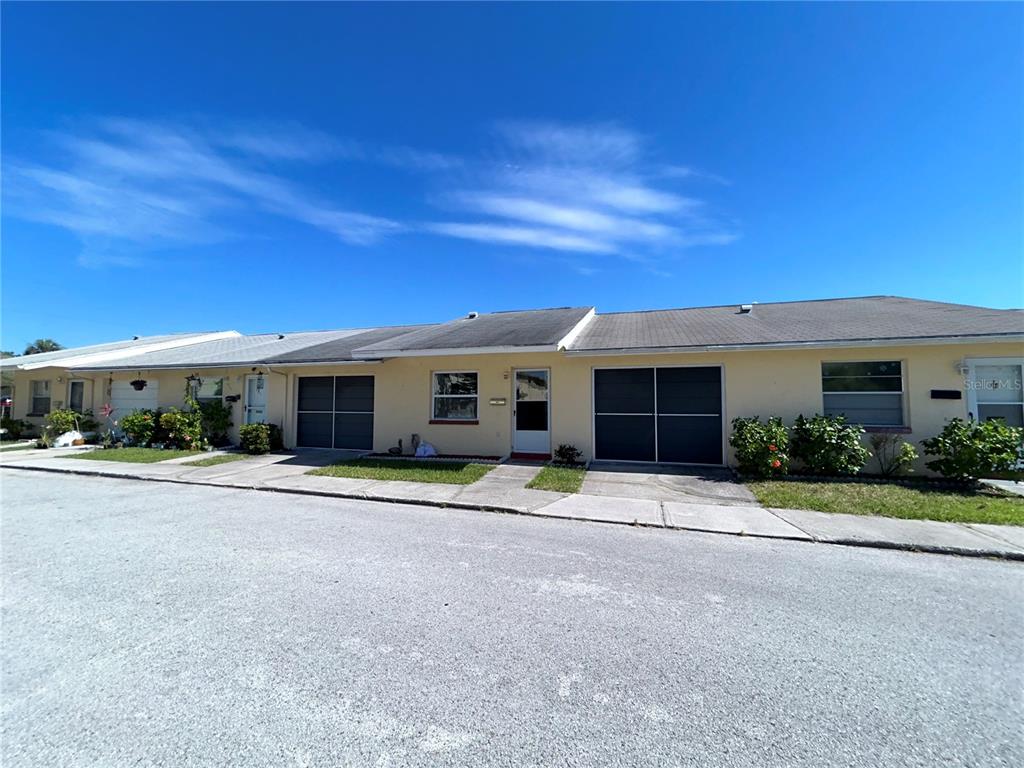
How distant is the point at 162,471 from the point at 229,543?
7.02m

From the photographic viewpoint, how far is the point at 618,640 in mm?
3197

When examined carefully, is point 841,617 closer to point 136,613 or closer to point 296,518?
point 136,613

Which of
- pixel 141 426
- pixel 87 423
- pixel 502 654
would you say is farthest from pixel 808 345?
pixel 87 423

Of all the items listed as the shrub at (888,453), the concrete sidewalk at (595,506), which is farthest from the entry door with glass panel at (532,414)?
the shrub at (888,453)

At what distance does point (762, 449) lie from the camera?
8.88 m

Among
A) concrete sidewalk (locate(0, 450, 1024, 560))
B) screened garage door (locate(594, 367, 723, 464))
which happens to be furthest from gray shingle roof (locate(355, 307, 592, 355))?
concrete sidewalk (locate(0, 450, 1024, 560))

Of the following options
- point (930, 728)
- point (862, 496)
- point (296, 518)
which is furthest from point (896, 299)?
point (296, 518)

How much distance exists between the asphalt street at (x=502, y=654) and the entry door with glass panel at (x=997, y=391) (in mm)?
5747

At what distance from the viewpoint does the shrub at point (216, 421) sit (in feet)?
47.6

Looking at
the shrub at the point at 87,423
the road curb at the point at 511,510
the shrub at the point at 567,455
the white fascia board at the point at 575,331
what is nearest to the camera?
the road curb at the point at 511,510

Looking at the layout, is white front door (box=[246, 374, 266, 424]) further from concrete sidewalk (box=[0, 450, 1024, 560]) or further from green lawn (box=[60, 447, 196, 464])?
concrete sidewalk (box=[0, 450, 1024, 560])

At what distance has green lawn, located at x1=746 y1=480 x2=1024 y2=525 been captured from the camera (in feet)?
21.3

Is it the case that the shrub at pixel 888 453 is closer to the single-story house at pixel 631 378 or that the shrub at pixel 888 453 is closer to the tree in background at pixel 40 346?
the single-story house at pixel 631 378

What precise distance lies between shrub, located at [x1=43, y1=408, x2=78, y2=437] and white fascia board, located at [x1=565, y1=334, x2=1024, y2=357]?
1800 cm
